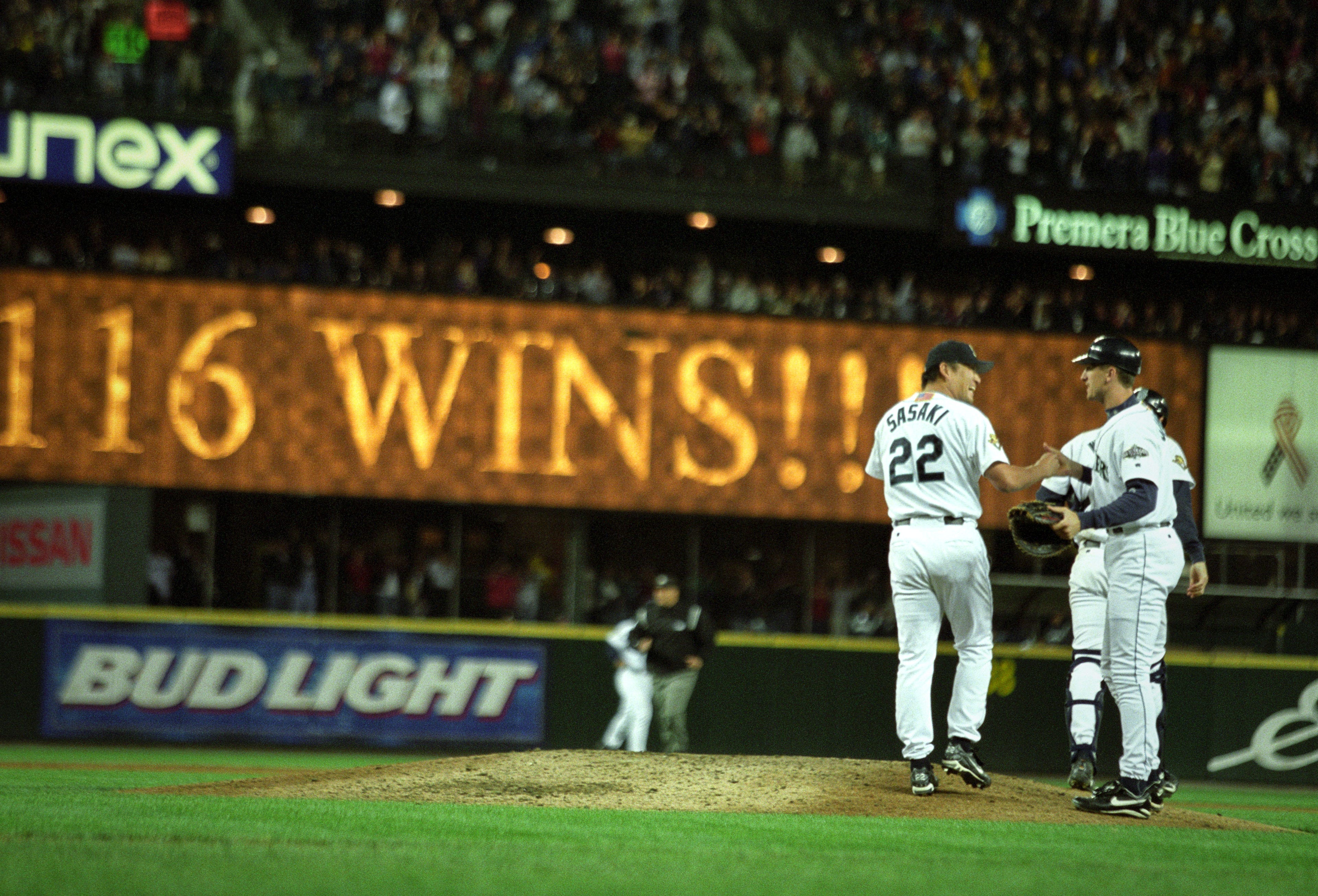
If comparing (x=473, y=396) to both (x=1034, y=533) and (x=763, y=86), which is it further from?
(x=1034, y=533)

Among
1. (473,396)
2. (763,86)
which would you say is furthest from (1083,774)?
(763,86)

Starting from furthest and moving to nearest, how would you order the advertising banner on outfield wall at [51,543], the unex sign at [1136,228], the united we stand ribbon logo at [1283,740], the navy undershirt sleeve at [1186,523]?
the unex sign at [1136,228] → the advertising banner on outfield wall at [51,543] → the united we stand ribbon logo at [1283,740] → the navy undershirt sleeve at [1186,523]

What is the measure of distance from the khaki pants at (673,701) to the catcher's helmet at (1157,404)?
21.4ft

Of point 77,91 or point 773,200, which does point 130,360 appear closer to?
point 77,91

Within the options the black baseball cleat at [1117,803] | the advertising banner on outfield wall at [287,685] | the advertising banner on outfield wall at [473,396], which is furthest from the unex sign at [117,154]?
the black baseball cleat at [1117,803]

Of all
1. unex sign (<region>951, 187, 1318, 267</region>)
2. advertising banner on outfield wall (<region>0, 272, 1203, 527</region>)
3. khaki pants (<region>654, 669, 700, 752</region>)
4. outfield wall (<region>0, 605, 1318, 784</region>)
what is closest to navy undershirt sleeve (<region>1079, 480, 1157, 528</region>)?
khaki pants (<region>654, 669, 700, 752</region>)

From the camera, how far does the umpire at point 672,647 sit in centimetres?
1430

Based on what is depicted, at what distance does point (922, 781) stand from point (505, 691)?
955 cm

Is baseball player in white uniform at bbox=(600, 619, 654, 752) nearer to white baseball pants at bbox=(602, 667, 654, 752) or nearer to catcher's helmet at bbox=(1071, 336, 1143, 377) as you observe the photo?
white baseball pants at bbox=(602, 667, 654, 752)

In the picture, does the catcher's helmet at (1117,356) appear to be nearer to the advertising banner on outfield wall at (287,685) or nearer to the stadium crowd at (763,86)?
the advertising banner on outfield wall at (287,685)

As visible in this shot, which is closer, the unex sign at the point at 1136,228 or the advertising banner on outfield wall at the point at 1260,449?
the advertising banner on outfield wall at the point at 1260,449

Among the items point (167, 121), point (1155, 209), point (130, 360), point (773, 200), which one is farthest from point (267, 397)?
point (1155, 209)

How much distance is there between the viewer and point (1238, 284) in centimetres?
2386

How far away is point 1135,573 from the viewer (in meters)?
7.71
